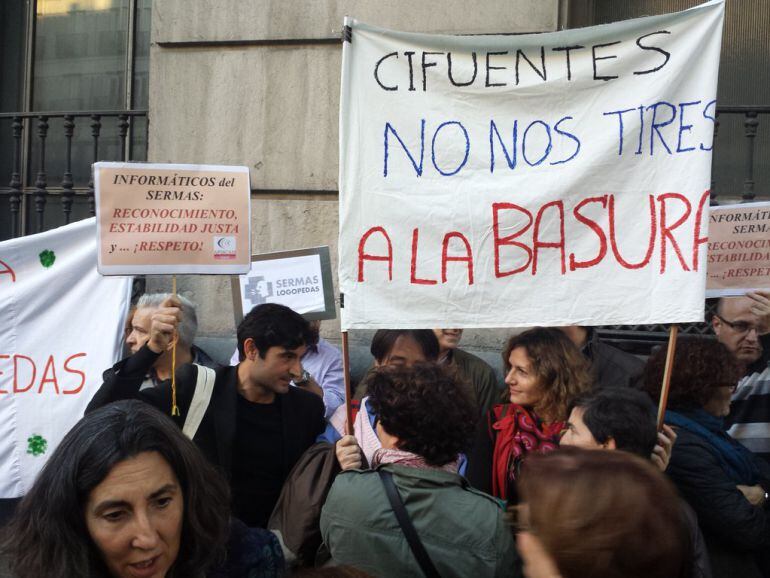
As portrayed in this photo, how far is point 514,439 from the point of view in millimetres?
3709

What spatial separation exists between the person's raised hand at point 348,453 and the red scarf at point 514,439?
24.8 inches

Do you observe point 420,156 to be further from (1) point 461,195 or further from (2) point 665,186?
(2) point 665,186

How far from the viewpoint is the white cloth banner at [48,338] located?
4.44 metres

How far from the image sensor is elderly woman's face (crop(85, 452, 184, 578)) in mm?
2199

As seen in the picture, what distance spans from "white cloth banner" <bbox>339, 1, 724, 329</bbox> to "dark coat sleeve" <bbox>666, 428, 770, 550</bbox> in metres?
0.56

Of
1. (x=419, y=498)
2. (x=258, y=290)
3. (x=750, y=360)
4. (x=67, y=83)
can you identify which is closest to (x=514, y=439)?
(x=419, y=498)

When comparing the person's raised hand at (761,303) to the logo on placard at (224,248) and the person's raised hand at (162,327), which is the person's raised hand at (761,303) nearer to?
the logo on placard at (224,248)

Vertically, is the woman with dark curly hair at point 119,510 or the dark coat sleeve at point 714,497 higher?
the woman with dark curly hair at point 119,510

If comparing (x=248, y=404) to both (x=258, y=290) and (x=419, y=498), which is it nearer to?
(x=419, y=498)

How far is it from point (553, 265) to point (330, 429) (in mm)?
1182

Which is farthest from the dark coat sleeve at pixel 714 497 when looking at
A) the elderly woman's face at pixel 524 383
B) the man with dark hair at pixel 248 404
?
the man with dark hair at pixel 248 404

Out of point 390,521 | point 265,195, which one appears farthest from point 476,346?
point 390,521

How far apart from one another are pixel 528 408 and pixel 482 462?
0.29 metres

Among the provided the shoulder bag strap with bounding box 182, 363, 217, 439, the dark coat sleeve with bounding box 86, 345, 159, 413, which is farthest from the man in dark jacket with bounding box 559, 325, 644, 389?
the dark coat sleeve with bounding box 86, 345, 159, 413
